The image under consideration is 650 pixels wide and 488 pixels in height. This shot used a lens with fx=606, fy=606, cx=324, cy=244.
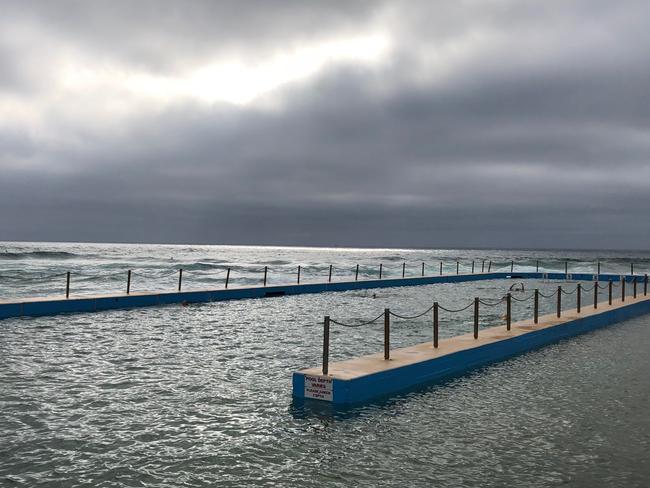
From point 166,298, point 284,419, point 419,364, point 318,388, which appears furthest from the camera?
point 166,298

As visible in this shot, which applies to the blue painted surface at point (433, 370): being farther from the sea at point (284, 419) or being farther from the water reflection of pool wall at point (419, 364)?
the sea at point (284, 419)

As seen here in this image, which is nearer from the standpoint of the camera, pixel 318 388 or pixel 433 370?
pixel 318 388

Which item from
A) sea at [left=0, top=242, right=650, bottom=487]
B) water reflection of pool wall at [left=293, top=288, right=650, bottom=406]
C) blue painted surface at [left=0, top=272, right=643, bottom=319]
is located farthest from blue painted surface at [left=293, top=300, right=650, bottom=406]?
blue painted surface at [left=0, top=272, right=643, bottom=319]

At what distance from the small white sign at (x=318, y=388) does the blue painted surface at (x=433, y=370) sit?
0.08 m

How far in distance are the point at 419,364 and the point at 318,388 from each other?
2.62m

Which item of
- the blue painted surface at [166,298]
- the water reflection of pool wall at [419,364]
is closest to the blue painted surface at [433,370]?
the water reflection of pool wall at [419,364]

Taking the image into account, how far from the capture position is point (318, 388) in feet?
35.2

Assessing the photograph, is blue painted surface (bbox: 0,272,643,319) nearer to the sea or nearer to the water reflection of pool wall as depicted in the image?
the sea

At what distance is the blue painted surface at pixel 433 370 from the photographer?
35.0 ft

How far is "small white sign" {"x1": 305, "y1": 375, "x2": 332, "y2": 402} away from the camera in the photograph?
1065 cm

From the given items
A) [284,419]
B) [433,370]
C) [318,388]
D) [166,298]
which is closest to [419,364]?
[433,370]

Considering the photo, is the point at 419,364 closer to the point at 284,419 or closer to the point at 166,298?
the point at 284,419

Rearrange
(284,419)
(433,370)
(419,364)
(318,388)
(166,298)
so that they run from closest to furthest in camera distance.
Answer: (284,419), (318,388), (419,364), (433,370), (166,298)

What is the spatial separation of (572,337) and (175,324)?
12.9 metres
